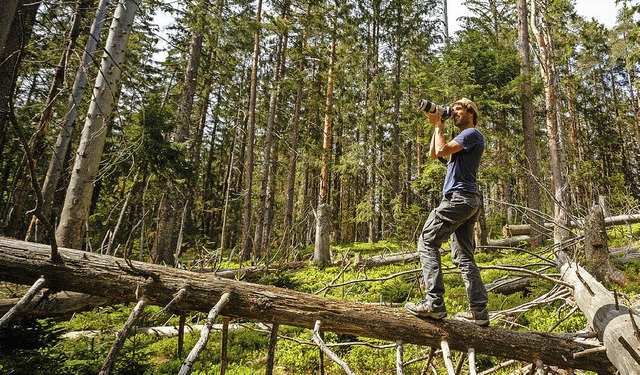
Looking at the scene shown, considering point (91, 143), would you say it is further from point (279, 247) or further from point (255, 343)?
point (255, 343)

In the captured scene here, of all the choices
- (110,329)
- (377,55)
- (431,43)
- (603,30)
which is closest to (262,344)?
(110,329)

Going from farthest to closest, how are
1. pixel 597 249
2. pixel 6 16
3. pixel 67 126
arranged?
pixel 67 126 < pixel 597 249 < pixel 6 16

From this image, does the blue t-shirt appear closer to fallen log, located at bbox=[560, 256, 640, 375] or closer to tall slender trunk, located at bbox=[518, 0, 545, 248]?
fallen log, located at bbox=[560, 256, 640, 375]

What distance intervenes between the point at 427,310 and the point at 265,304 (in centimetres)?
139

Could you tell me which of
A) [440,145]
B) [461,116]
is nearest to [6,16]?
[440,145]

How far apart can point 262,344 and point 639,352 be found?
4.70m

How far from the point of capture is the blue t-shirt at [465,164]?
2982 millimetres

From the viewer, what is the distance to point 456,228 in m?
3.02

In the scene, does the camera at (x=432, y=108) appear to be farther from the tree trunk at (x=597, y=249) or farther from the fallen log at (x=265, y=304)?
the tree trunk at (x=597, y=249)

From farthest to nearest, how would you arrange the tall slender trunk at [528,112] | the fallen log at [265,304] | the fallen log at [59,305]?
the tall slender trunk at [528,112] < the fallen log at [59,305] < the fallen log at [265,304]

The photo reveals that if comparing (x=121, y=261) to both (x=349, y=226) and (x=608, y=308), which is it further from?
(x=349, y=226)

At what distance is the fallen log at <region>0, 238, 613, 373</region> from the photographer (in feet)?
8.27

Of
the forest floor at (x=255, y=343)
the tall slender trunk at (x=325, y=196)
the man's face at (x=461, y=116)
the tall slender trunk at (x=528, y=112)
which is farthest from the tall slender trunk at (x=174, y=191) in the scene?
the tall slender trunk at (x=528, y=112)

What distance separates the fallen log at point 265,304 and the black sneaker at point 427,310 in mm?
57
